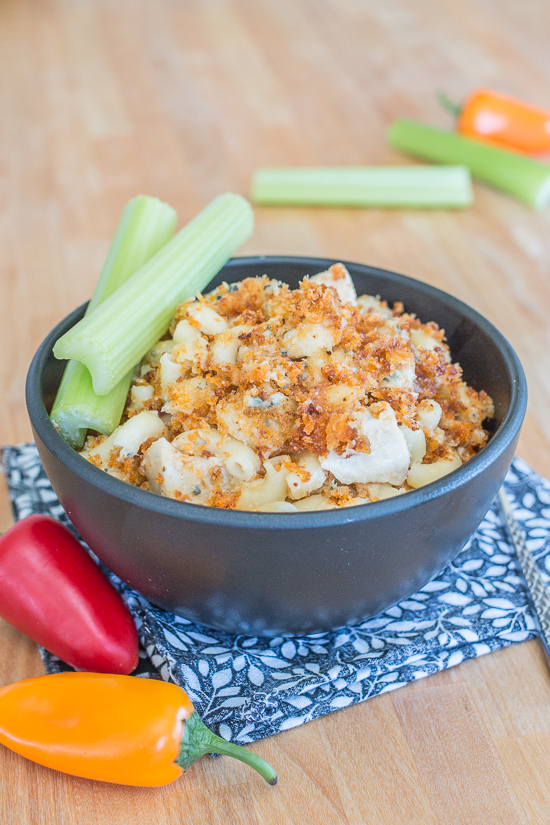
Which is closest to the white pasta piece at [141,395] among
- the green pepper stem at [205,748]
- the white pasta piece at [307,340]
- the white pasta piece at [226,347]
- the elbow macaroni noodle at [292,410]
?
the elbow macaroni noodle at [292,410]

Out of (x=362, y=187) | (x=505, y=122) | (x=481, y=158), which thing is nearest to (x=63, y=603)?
(x=362, y=187)

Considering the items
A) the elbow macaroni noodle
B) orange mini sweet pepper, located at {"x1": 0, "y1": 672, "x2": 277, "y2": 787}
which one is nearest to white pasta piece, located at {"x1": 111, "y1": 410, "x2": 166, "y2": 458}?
the elbow macaroni noodle

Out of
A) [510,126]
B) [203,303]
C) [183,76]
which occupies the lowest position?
[510,126]

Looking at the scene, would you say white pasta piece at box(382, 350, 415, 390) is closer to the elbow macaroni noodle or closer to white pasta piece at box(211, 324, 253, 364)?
the elbow macaroni noodle

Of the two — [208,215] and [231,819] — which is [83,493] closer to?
[231,819]

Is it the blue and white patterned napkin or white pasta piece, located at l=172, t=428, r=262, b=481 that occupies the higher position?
white pasta piece, located at l=172, t=428, r=262, b=481

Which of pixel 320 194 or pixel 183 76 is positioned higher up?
pixel 183 76

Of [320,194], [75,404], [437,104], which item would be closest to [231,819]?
[75,404]
